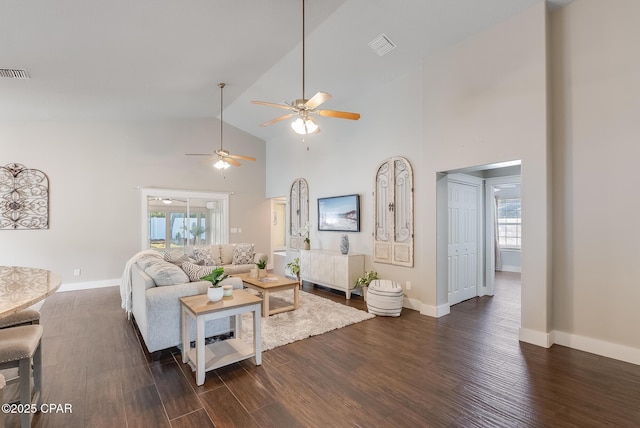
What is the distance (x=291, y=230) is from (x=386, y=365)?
506 centimetres

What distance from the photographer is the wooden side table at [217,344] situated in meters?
2.62

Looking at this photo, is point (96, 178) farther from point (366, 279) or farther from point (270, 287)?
point (366, 279)

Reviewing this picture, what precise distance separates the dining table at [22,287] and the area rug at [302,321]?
2.08 meters

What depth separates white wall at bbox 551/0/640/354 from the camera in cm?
307

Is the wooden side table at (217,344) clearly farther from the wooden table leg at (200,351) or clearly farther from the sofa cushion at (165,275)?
the sofa cushion at (165,275)

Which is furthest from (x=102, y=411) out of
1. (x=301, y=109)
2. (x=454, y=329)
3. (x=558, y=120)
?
(x=558, y=120)

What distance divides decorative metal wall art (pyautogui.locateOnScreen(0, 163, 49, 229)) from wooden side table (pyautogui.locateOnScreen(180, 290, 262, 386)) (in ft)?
16.3

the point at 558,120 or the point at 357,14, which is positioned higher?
the point at 357,14

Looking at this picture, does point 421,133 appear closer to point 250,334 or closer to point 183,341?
point 250,334

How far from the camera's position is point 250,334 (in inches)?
146

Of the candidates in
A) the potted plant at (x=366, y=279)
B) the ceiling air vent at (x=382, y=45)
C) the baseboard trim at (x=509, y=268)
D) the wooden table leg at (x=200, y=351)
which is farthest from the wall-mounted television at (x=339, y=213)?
the baseboard trim at (x=509, y=268)

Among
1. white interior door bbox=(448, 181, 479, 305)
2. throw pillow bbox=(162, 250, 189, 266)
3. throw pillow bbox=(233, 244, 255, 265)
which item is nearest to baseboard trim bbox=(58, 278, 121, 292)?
throw pillow bbox=(162, 250, 189, 266)

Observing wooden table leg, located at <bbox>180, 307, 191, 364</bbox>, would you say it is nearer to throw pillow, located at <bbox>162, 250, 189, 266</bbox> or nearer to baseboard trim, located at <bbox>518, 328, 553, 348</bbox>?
throw pillow, located at <bbox>162, 250, 189, 266</bbox>

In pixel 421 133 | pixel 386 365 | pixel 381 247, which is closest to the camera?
pixel 386 365
